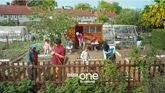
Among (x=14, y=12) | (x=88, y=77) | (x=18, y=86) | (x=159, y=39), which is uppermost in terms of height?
(x=88, y=77)

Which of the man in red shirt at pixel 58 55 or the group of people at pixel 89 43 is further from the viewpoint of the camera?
the group of people at pixel 89 43

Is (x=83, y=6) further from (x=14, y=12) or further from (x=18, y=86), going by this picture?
(x=18, y=86)

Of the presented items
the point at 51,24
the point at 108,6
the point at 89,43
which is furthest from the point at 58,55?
the point at 108,6

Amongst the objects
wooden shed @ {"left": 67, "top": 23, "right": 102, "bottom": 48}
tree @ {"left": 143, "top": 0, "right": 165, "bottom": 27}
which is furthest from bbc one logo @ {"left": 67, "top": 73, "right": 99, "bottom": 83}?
tree @ {"left": 143, "top": 0, "right": 165, "bottom": 27}

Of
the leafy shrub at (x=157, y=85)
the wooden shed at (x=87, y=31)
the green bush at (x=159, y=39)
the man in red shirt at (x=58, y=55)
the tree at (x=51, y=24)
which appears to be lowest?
the green bush at (x=159, y=39)

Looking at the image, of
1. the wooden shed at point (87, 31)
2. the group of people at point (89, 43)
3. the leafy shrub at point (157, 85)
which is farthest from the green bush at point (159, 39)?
the leafy shrub at point (157, 85)

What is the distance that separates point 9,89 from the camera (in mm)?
11273

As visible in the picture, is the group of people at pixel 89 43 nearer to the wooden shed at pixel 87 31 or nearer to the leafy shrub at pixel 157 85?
the wooden shed at pixel 87 31

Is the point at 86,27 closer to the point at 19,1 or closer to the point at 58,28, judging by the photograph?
the point at 58,28

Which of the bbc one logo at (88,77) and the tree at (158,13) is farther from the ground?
the bbc one logo at (88,77)

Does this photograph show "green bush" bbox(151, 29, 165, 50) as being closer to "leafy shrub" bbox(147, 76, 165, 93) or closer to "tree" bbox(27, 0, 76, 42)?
"tree" bbox(27, 0, 76, 42)

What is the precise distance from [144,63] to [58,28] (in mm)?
18611

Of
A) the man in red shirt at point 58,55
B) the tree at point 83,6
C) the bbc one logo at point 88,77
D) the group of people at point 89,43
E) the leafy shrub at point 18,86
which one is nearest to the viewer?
the bbc one logo at point 88,77

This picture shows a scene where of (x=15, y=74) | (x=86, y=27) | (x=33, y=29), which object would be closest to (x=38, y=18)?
(x=33, y=29)
